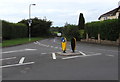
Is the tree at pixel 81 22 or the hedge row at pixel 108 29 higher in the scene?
the tree at pixel 81 22

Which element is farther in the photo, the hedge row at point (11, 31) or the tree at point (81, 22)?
the tree at point (81, 22)

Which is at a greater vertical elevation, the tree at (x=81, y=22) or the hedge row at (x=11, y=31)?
the tree at (x=81, y=22)

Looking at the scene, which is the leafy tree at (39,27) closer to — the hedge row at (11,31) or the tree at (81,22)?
the hedge row at (11,31)

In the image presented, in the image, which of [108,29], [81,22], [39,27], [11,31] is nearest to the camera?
[108,29]

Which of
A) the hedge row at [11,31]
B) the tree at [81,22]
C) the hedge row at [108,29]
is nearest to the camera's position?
the hedge row at [108,29]

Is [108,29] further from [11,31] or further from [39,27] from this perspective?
[39,27]

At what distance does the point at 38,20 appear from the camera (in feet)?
227

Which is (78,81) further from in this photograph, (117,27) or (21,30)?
(21,30)

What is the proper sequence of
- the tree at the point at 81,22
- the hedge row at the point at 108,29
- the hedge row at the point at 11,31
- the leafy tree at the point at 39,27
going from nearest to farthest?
the hedge row at the point at 108,29, the hedge row at the point at 11,31, the tree at the point at 81,22, the leafy tree at the point at 39,27

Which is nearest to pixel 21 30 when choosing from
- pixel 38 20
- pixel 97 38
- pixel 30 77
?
pixel 38 20

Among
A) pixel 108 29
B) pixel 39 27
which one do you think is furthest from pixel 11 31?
pixel 39 27

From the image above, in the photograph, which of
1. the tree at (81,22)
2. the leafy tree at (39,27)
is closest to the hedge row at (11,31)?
the leafy tree at (39,27)

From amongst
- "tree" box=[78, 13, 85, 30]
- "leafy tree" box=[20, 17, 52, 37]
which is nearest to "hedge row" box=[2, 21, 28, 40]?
"leafy tree" box=[20, 17, 52, 37]

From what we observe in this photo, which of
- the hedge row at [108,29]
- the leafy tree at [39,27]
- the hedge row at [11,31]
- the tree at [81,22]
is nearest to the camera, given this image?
the hedge row at [108,29]
